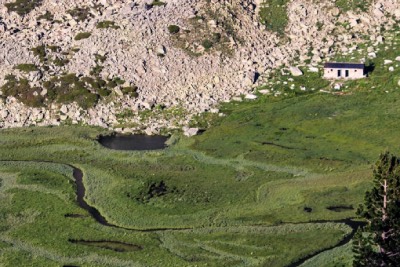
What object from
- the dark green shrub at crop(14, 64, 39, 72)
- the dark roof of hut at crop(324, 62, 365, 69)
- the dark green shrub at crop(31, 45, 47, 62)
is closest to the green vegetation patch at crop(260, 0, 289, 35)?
the dark roof of hut at crop(324, 62, 365, 69)

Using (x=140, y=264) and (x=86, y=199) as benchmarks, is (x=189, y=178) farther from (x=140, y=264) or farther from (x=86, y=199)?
(x=140, y=264)

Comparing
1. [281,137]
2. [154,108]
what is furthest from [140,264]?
[154,108]

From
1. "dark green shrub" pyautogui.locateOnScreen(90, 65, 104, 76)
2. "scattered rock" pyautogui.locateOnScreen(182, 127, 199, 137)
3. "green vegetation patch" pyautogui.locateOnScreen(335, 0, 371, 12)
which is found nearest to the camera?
"scattered rock" pyautogui.locateOnScreen(182, 127, 199, 137)

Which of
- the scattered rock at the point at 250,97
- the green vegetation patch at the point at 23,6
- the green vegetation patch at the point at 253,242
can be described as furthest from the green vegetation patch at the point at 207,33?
the green vegetation patch at the point at 253,242

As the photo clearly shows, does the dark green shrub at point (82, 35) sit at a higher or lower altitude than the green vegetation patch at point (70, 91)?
higher

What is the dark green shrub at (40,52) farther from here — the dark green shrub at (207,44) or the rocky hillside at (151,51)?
the dark green shrub at (207,44)

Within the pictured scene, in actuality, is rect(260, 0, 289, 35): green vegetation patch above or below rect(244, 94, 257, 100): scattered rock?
above

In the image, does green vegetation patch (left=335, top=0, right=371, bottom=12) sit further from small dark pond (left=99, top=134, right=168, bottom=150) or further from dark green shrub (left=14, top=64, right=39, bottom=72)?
dark green shrub (left=14, top=64, right=39, bottom=72)
